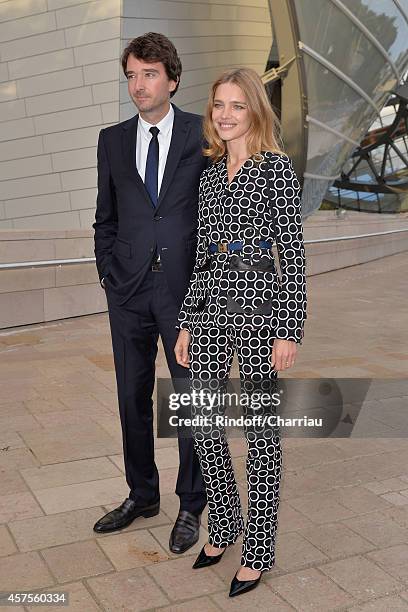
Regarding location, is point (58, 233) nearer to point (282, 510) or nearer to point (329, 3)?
point (282, 510)

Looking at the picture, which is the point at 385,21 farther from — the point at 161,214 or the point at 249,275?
the point at 249,275

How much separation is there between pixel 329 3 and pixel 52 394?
9275 mm

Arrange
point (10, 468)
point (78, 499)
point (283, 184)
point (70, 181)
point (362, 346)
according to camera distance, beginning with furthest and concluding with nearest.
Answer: point (70, 181), point (362, 346), point (10, 468), point (78, 499), point (283, 184)

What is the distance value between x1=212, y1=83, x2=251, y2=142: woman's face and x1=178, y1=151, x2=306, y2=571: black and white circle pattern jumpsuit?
11 cm

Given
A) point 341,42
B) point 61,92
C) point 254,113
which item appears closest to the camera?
point 254,113

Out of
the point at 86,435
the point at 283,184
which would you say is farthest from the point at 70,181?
the point at 283,184

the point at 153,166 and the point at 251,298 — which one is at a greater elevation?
the point at 153,166

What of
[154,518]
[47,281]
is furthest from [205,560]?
[47,281]

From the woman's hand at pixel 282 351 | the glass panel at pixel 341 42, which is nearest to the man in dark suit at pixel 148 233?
the woman's hand at pixel 282 351

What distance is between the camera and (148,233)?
300 centimetres

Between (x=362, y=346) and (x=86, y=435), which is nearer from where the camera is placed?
(x=86, y=435)

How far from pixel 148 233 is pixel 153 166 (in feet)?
0.96

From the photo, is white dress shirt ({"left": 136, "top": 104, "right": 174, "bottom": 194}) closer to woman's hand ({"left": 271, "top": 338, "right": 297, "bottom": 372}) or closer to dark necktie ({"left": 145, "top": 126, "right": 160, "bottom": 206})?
dark necktie ({"left": 145, "top": 126, "right": 160, "bottom": 206})

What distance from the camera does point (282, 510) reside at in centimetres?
346
